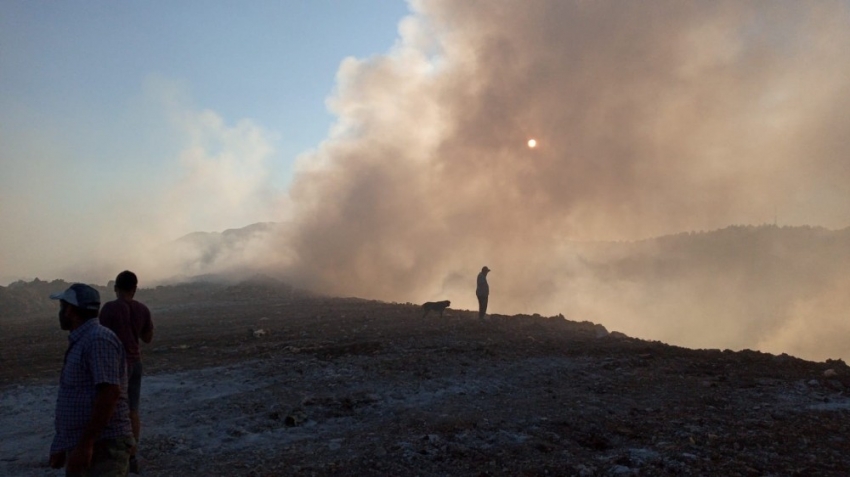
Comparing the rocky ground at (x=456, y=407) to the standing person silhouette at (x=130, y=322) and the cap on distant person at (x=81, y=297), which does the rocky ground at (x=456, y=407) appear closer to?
the standing person silhouette at (x=130, y=322)

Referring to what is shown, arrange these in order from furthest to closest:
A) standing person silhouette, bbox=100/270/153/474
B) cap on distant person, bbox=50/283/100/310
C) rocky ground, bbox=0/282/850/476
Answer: rocky ground, bbox=0/282/850/476
standing person silhouette, bbox=100/270/153/474
cap on distant person, bbox=50/283/100/310

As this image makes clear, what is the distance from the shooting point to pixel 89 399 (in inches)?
126

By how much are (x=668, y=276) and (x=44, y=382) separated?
50304 mm

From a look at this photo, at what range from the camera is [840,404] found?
769cm

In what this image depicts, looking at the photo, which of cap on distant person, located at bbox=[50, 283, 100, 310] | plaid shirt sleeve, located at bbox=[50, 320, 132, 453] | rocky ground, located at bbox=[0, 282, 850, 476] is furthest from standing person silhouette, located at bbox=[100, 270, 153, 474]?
plaid shirt sleeve, located at bbox=[50, 320, 132, 453]

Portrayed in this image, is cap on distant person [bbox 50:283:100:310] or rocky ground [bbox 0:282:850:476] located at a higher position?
cap on distant person [bbox 50:283:100:310]

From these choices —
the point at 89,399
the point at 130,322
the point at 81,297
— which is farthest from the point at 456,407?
the point at 81,297

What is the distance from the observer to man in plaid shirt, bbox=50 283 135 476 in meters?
3.16

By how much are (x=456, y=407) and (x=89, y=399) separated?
17.1ft

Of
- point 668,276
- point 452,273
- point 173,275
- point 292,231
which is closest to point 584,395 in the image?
point 452,273

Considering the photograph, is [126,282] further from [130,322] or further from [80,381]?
[80,381]

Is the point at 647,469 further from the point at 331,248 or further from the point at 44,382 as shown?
the point at 331,248

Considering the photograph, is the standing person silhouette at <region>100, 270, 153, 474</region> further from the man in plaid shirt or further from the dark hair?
the man in plaid shirt

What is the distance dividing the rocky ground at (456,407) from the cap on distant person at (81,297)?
2.85 metres
